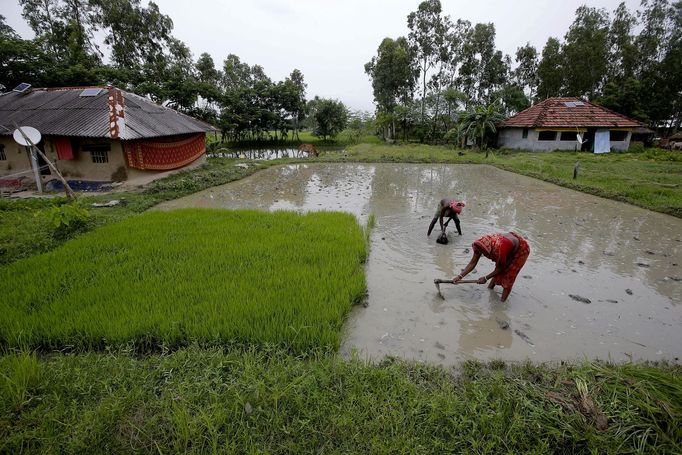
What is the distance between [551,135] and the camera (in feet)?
67.6

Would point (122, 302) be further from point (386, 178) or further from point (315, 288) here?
point (386, 178)

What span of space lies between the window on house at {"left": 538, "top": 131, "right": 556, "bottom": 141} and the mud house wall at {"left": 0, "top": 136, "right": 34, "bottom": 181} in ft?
87.2

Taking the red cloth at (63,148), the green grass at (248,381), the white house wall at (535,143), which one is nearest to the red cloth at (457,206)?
the green grass at (248,381)

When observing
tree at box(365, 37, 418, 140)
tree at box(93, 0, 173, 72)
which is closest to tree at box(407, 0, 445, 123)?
tree at box(365, 37, 418, 140)

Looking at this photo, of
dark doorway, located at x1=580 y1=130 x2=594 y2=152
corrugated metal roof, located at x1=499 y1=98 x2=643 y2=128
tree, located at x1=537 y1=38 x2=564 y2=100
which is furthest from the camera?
tree, located at x1=537 y1=38 x2=564 y2=100

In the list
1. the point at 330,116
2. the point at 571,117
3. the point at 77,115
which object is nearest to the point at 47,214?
the point at 77,115

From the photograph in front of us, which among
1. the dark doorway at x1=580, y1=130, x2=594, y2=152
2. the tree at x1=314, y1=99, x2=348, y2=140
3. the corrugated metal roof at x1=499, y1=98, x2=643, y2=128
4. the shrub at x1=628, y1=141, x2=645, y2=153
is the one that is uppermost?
the tree at x1=314, y1=99, x2=348, y2=140

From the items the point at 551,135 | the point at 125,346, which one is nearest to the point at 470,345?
the point at 125,346

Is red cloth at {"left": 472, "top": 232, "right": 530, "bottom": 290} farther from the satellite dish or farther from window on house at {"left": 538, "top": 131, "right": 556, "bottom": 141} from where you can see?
window on house at {"left": 538, "top": 131, "right": 556, "bottom": 141}

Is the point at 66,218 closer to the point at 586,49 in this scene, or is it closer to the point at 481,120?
the point at 481,120

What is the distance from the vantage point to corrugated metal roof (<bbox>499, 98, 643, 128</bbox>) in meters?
19.5

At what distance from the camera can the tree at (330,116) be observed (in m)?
28.3

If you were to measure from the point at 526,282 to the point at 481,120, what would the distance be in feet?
62.2

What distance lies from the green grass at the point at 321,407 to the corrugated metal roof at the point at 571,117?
21758mm
